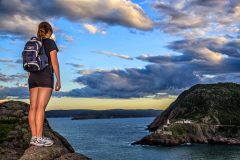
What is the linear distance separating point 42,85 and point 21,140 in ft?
16.0

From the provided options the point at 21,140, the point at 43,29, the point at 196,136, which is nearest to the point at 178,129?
the point at 196,136

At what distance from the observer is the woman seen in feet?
27.9

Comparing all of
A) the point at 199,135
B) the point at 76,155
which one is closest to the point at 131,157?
the point at 199,135

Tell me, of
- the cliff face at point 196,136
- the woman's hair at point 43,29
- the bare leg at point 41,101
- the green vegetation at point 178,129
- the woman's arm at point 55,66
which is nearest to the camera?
the woman's arm at point 55,66

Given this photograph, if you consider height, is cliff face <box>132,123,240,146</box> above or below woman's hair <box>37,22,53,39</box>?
below

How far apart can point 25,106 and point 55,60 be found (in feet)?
28.3

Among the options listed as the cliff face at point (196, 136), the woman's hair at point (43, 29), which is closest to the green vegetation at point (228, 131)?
the cliff face at point (196, 136)

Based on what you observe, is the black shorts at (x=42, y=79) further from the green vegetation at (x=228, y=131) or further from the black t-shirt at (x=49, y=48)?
the green vegetation at (x=228, y=131)

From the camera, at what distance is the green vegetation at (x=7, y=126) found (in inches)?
456

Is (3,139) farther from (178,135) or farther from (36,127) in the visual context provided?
(178,135)

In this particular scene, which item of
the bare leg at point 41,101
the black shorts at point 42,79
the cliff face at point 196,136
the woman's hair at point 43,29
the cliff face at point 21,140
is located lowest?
the cliff face at point 196,136

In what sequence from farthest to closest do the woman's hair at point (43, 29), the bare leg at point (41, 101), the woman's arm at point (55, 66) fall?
the woman's hair at point (43, 29)
the bare leg at point (41, 101)
the woman's arm at point (55, 66)

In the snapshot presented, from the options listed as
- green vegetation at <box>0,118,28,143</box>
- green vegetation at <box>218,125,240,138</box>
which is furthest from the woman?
green vegetation at <box>218,125,240,138</box>

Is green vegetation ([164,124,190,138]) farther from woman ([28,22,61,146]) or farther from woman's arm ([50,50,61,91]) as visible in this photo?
woman's arm ([50,50,61,91])
